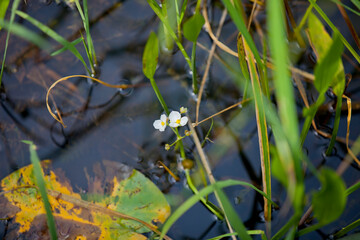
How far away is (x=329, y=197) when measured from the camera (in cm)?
48

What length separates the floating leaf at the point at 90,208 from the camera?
0.95 meters

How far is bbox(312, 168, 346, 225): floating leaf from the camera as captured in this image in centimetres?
44

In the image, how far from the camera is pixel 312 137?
1051 millimetres

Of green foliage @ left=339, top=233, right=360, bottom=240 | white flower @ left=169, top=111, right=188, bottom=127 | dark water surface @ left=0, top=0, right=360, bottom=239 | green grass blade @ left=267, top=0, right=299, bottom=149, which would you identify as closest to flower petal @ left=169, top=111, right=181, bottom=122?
white flower @ left=169, top=111, right=188, bottom=127

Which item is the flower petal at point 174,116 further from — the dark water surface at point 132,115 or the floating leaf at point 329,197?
the floating leaf at point 329,197

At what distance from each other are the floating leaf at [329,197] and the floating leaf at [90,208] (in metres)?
0.55

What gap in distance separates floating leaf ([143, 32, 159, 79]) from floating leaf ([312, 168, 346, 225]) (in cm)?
46

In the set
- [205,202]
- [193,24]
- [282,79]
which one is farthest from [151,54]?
[205,202]

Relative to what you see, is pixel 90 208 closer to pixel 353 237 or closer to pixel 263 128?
pixel 263 128

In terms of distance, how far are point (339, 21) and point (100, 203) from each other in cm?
113

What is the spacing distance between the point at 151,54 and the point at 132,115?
41 centimetres

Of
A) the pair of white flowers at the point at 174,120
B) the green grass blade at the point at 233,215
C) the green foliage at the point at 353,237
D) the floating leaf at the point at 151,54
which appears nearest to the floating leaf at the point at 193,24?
the floating leaf at the point at 151,54

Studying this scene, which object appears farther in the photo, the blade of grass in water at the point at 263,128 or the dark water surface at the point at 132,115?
the dark water surface at the point at 132,115

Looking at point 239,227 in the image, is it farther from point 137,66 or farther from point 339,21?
point 339,21
